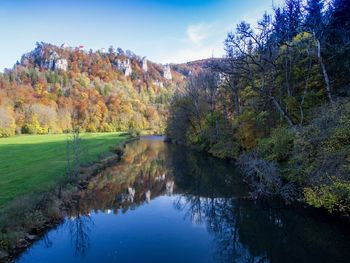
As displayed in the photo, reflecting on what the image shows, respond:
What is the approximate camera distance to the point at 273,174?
1702 centimetres

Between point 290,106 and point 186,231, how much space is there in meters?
16.6

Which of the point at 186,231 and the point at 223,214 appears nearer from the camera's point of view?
the point at 186,231

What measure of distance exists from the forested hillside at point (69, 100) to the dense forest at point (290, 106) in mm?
57409

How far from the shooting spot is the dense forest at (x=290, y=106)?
13.6 metres

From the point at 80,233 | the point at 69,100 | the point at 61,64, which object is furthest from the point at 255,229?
the point at 61,64

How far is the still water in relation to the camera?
11586 mm

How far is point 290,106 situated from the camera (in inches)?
984

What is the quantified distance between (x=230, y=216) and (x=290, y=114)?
46.1 ft

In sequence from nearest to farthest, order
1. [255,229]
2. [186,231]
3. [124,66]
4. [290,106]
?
1. [255,229]
2. [186,231]
3. [290,106]
4. [124,66]

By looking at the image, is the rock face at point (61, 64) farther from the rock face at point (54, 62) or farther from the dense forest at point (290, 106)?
the dense forest at point (290, 106)

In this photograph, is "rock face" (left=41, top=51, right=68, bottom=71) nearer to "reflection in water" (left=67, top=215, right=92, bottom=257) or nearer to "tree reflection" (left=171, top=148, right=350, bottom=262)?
"reflection in water" (left=67, top=215, right=92, bottom=257)

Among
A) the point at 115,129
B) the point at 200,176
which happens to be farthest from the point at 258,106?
the point at 115,129

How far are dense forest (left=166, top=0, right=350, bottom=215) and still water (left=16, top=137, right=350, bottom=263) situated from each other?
1.58 m

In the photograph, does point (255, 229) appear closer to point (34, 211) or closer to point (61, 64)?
point (34, 211)
